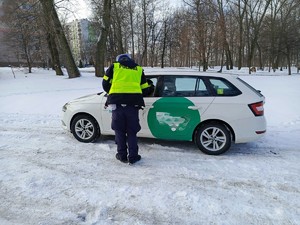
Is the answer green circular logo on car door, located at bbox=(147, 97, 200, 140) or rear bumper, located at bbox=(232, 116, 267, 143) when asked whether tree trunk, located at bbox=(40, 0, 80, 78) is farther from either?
rear bumper, located at bbox=(232, 116, 267, 143)

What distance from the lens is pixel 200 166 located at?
4.38 meters

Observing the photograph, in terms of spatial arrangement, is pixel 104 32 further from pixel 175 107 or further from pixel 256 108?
pixel 256 108

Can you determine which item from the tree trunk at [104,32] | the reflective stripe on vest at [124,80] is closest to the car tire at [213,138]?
the reflective stripe on vest at [124,80]

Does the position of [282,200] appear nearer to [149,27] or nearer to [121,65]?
[121,65]

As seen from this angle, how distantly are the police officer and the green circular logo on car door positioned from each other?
2.11 ft

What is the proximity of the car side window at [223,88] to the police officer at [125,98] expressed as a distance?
139cm

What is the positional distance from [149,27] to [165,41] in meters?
4.05

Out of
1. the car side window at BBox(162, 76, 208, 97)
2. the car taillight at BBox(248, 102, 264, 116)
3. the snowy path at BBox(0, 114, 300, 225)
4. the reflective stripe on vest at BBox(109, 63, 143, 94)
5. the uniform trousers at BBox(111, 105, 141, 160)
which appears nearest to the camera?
the snowy path at BBox(0, 114, 300, 225)

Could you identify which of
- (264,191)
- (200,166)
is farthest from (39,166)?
(264,191)

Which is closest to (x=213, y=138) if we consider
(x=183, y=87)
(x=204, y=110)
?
(x=204, y=110)

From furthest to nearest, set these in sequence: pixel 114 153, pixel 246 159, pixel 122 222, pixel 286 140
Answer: pixel 286 140
pixel 114 153
pixel 246 159
pixel 122 222

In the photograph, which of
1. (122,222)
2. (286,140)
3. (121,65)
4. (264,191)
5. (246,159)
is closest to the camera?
(122,222)

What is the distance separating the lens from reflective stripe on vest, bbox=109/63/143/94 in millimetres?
4293

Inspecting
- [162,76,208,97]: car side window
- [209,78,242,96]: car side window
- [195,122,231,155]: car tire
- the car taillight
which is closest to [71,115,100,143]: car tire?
[162,76,208,97]: car side window
